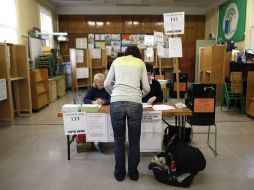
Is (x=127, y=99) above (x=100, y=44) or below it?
below

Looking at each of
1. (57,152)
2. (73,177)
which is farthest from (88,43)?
(73,177)

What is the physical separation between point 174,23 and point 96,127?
5.34 ft

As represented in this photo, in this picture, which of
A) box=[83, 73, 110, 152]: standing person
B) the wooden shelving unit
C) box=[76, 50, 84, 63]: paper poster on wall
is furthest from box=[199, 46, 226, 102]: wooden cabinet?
the wooden shelving unit

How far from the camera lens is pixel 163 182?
100.0 inches

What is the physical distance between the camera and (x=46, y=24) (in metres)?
8.98

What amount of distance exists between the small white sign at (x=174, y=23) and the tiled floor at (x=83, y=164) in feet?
5.31

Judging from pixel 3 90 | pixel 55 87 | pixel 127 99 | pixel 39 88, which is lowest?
pixel 55 87

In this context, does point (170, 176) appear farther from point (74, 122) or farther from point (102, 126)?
point (74, 122)

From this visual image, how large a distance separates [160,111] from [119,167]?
2.62ft

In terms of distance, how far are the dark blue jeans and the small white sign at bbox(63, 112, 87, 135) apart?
0.58 m

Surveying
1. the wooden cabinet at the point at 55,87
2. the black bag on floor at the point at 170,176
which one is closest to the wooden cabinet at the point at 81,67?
the wooden cabinet at the point at 55,87

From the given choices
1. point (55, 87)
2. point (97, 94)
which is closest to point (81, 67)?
point (55, 87)

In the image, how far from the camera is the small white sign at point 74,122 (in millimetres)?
2893

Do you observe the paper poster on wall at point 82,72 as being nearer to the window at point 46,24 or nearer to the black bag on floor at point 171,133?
the window at point 46,24
